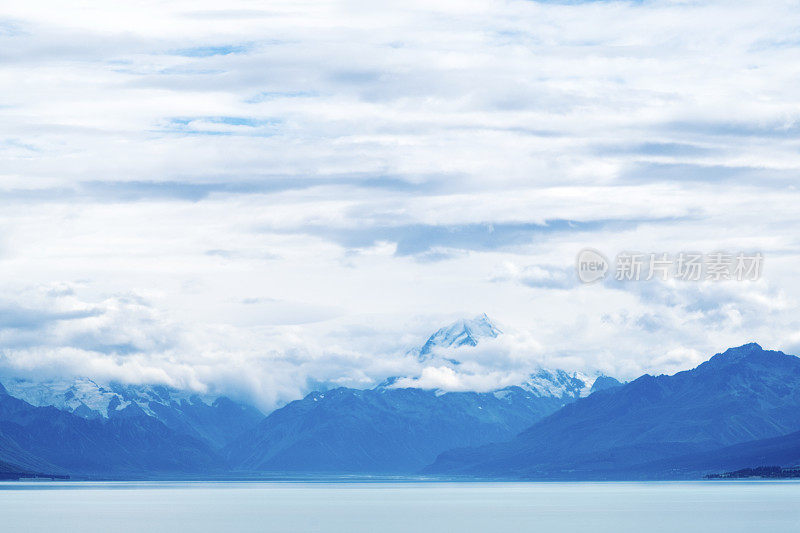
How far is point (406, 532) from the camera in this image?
200 metres

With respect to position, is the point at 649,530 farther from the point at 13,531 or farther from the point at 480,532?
the point at 13,531

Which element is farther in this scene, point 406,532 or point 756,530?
point 406,532

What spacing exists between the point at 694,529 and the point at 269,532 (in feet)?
231

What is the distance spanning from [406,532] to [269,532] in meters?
23.1

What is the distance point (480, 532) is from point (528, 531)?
316 inches

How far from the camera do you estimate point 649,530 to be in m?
194

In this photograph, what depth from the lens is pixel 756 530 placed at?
188 meters

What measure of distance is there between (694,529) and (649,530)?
758 centimetres

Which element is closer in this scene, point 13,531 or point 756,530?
point 756,530

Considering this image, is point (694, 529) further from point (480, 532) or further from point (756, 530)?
point (480, 532)

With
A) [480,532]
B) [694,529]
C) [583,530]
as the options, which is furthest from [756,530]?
[480,532]

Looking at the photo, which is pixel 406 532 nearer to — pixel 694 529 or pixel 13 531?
pixel 694 529

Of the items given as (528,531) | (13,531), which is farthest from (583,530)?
(13,531)

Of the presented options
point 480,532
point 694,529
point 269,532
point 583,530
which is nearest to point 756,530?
point 694,529
